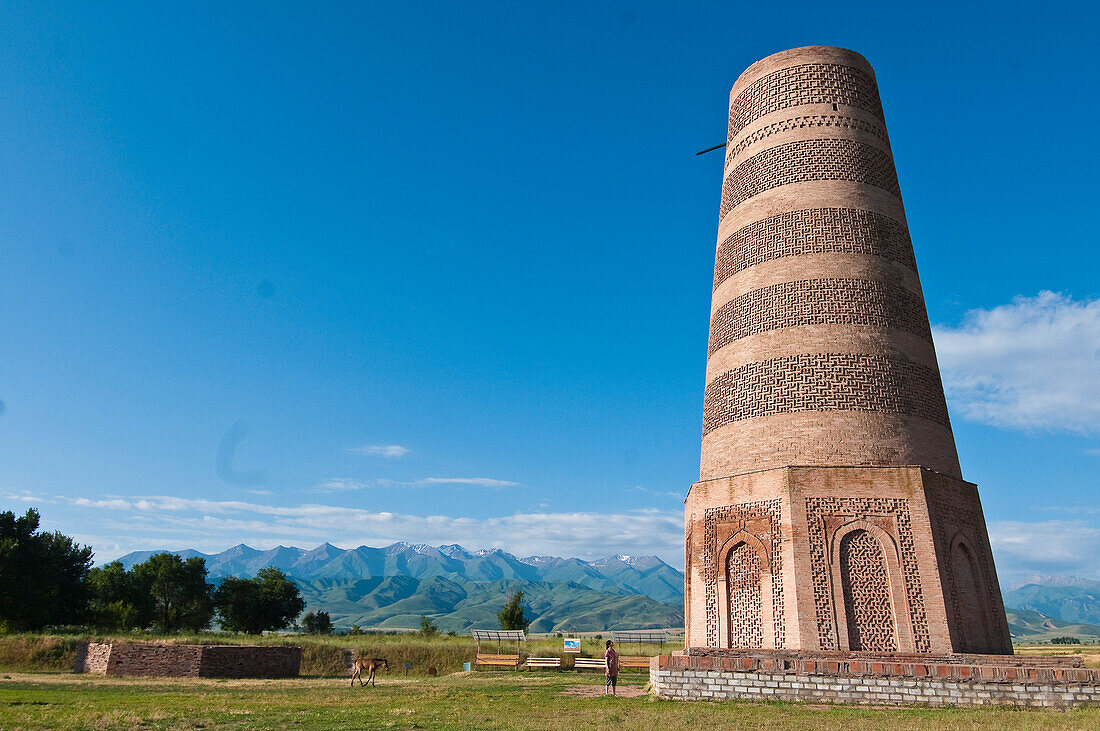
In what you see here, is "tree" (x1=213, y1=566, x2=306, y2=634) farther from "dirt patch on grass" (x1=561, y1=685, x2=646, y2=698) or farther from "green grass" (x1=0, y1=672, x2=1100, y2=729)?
"dirt patch on grass" (x1=561, y1=685, x2=646, y2=698)

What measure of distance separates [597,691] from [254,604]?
4181cm

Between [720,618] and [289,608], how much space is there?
151 ft

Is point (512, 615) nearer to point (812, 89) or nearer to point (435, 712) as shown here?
point (435, 712)

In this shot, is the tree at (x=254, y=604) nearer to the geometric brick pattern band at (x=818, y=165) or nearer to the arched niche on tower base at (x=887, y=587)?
the geometric brick pattern band at (x=818, y=165)

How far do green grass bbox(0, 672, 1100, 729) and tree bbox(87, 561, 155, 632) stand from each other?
29.1 metres

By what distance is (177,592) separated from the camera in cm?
4778

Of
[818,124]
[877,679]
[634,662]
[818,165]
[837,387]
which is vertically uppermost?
[818,124]

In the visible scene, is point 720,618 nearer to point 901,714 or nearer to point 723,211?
point 901,714

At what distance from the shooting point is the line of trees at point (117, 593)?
119 ft

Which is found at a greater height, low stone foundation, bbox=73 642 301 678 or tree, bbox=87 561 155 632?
tree, bbox=87 561 155 632

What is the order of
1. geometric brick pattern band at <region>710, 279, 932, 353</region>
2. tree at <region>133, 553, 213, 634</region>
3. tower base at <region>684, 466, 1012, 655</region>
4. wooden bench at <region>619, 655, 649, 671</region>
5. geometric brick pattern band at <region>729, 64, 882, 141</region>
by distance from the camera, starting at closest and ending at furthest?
tower base at <region>684, 466, 1012, 655</region> < geometric brick pattern band at <region>710, 279, 932, 353</region> < geometric brick pattern band at <region>729, 64, 882, 141</region> < wooden bench at <region>619, 655, 649, 671</region> < tree at <region>133, 553, 213, 634</region>

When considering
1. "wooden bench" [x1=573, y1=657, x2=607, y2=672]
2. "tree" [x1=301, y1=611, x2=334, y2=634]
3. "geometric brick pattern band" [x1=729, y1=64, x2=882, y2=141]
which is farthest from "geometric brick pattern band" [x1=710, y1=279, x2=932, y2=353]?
"tree" [x1=301, y1=611, x2=334, y2=634]

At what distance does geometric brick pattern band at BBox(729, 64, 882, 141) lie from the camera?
18.4 metres

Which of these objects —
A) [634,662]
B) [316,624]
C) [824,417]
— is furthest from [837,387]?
[316,624]
